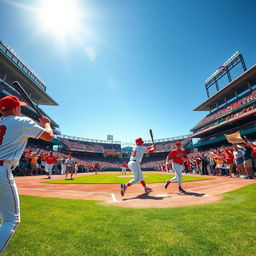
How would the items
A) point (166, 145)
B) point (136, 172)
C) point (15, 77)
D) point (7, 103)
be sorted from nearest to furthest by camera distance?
point (7, 103), point (136, 172), point (15, 77), point (166, 145)

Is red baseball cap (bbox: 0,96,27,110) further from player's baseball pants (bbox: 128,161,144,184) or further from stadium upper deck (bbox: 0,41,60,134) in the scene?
stadium upper deck (bbox: 0,41,60,134)

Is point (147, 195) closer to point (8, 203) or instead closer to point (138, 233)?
point (138, 233)

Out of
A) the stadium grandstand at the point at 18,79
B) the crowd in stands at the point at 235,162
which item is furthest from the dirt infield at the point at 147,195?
the stadium grandstand at the point at 18,79

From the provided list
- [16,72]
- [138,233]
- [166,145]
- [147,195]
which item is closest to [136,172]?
[147,195]

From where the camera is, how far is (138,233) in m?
2.32

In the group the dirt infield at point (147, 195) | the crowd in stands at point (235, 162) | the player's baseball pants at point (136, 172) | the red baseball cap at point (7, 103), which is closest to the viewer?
the red baseball cap at point (7, 103)

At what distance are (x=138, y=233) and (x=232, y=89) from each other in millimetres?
48687

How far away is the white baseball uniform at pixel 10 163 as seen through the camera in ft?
5.66

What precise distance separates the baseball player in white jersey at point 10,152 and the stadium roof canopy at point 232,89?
138 ft

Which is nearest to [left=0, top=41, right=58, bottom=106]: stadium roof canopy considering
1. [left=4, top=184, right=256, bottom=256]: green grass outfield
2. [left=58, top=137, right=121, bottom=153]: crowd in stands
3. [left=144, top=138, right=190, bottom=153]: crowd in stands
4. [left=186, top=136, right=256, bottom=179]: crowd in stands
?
[left=58, top=137, right=121, bottom=153]: crowd in stands

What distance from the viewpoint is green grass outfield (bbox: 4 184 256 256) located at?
73.4 inches

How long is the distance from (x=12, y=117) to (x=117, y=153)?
66587 millimetres

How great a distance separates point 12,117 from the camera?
2014 mm

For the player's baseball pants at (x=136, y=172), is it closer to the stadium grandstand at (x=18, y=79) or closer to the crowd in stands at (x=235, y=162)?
the crowd in stands at (x=235, y=162)
